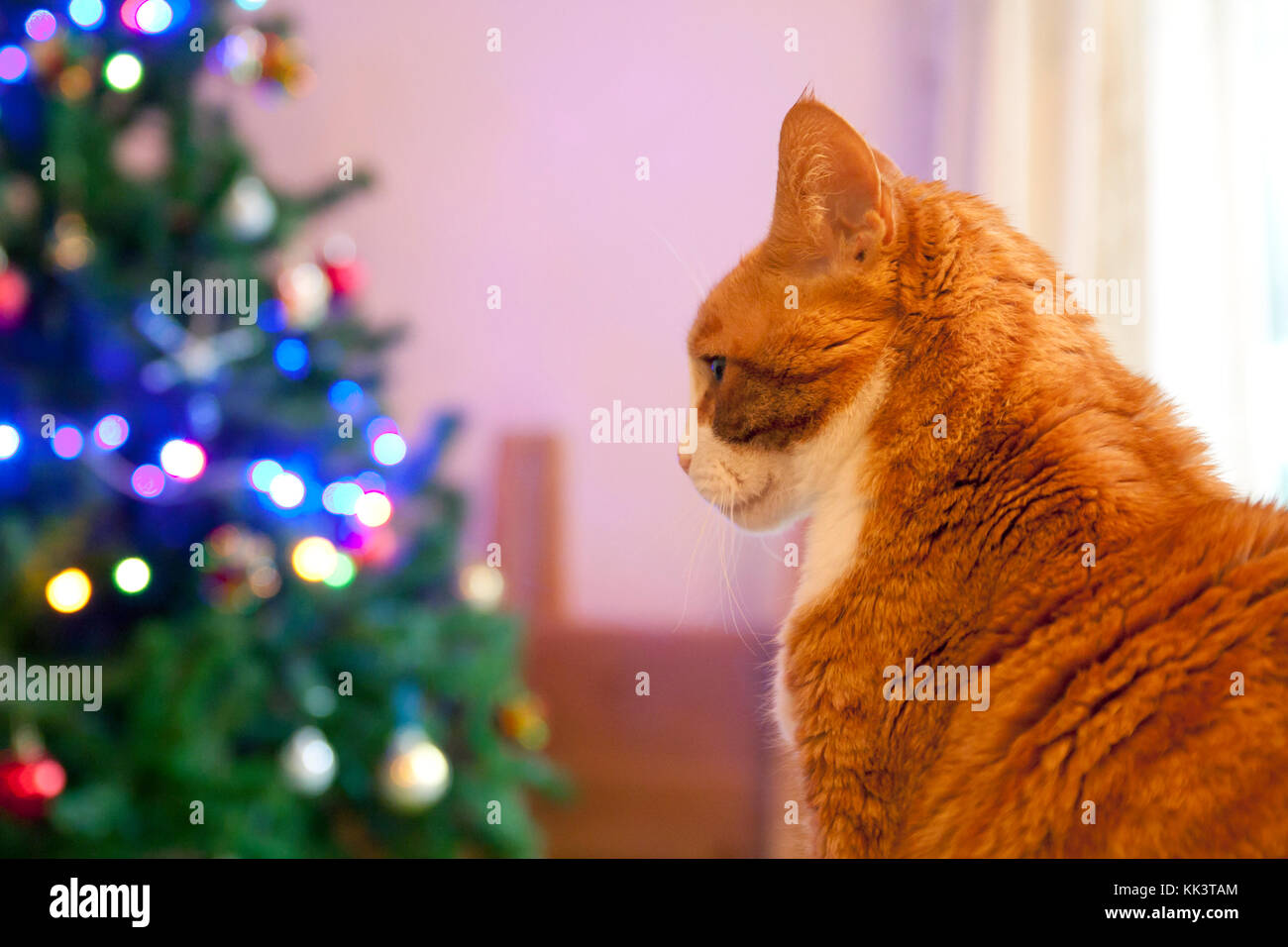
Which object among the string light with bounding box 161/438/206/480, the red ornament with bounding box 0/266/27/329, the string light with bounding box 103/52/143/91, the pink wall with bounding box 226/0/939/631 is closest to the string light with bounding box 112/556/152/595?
the string light with bounding box 161/438/206/480

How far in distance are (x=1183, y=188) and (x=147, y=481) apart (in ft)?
5.60

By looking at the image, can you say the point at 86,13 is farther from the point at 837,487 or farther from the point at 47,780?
the point at 837,487

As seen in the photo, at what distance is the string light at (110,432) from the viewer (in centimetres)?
129

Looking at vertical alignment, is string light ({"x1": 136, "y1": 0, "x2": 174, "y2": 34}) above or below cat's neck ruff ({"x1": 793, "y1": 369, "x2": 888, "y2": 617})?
above

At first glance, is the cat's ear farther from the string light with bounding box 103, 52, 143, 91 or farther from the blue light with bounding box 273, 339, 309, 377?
the string light with bounding box 103, 52, 143, 91

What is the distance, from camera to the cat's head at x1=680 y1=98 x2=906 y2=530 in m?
0.76

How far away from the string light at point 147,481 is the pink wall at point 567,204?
75 cm

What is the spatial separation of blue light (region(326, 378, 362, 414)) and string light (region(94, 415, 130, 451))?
0.32m

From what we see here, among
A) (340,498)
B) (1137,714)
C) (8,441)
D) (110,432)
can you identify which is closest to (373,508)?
(340,498)

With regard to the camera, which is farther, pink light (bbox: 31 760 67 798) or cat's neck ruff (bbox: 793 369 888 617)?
pink light (bbox: 31 760 67 798)

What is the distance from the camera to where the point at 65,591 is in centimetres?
120

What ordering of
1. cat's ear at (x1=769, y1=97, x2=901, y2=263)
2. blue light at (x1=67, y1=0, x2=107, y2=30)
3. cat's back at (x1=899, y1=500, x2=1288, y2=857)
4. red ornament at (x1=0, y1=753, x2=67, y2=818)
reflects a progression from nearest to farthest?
1. cat's back at (x1=899, y1=500, x2=1288, y2=857)
2. cat's ear at (x1=769, y1=97, x2=901, y2=263)
3. red ornament at (x1=0, y1=753, x2=67, y2=818)
4. blue light at (x1=67, y1=0, x2=107, y2=30)
